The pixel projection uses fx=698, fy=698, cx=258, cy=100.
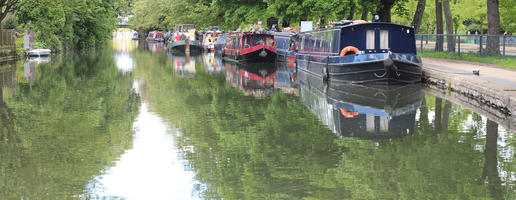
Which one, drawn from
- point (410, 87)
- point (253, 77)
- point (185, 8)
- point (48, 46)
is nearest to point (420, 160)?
point (410, 87)

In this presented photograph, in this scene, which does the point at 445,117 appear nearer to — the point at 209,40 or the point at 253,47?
the point at 253,47

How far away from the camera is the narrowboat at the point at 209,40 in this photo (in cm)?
6931

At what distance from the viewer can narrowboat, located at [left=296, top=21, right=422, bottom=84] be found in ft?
78.3

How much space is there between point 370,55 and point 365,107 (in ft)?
20.1

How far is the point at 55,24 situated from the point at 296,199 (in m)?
49.7

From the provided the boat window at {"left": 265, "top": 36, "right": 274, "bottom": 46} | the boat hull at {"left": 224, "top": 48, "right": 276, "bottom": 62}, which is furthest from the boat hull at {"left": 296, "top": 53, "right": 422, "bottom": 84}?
the boat window at {"left": 265, "top": 36, "right": 274, "bottom": 46}

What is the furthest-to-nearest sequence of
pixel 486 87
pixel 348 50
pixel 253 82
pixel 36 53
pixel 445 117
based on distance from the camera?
1. pixel 36 53
2. pixel 253 82
3. pixel 348 50
4. pixel 486 87
5. pixel 445 117

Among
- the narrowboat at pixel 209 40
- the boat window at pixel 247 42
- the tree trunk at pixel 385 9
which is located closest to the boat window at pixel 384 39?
the tree trunk at pixel 385 9

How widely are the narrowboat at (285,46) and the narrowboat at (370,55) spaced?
506 inches

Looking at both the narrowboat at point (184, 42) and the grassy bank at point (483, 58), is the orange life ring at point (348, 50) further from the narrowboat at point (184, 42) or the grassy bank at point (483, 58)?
the narrowboat at point (184, 42)

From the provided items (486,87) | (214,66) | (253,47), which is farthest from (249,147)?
(253,47)

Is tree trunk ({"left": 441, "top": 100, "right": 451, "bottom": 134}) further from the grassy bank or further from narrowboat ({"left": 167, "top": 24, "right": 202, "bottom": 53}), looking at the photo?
narrowboat ({"left": 167, "top": 24, "right": 202, "bottom": 53})

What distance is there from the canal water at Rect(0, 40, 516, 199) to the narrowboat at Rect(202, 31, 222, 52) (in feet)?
156

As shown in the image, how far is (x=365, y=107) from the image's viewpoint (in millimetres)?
17953
